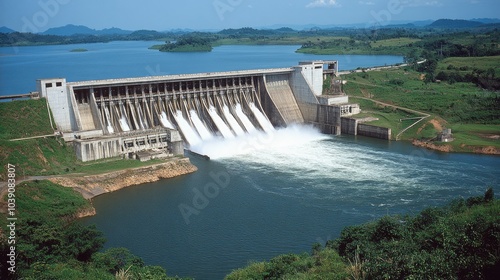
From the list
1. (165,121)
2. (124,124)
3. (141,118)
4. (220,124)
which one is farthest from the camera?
(220,124)

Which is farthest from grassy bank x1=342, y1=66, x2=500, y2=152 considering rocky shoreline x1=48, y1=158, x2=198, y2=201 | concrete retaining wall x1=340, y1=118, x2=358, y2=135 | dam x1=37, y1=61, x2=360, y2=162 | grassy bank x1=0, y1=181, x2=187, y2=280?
grassy bank x1=0, y1=181, x2=187, y2=280

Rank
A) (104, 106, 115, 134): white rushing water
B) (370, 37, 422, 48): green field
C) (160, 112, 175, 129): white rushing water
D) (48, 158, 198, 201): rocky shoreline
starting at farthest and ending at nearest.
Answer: (370, 37, 422, 48): green field → (160, 112, 175, 129): white rushing water → (104, 106, 115, 134): white rushing water → (48, 158, 198, 201): rocky shoreline

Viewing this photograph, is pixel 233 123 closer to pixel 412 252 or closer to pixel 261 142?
pixel 261 142

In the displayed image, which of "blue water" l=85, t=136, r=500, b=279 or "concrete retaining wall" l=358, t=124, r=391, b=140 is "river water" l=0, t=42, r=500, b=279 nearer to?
"blue water" l=85, t=136, r=500, b=279

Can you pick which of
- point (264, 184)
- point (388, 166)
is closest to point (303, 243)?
point (264, 184)

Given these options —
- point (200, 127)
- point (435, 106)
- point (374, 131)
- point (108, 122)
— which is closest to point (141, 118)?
point (108, 122)
